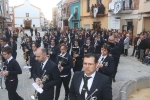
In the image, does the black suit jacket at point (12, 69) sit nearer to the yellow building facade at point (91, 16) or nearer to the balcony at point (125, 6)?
the balcony at point (125, 6)

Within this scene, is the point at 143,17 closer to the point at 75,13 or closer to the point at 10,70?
the point at 10,70

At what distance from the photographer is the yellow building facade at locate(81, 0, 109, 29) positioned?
75.4 ft

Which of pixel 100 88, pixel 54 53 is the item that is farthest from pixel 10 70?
pixel 100 88

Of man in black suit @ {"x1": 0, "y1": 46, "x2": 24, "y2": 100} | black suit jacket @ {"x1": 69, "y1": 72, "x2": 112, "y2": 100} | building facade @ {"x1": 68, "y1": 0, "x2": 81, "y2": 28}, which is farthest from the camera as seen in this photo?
building facade @ {"x1": 68, "y1": 0, "x2": 81, "y2": 28}

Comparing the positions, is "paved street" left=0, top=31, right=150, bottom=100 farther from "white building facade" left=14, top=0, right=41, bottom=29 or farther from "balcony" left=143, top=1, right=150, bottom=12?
"white building facade" left=14, top=0, right=41, bottom=29

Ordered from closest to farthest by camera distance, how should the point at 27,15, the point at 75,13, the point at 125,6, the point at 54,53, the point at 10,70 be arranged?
the point at 10,70
the point at 54,53
the point at 125,6
the point at 75,13
the point at 27,15

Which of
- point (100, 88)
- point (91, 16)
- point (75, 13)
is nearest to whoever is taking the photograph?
point (100, 88)

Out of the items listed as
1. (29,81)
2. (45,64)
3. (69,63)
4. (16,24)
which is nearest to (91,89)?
(45,64)

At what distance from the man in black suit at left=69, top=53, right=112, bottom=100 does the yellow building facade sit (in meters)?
20.9

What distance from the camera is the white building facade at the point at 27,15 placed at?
2293 inches

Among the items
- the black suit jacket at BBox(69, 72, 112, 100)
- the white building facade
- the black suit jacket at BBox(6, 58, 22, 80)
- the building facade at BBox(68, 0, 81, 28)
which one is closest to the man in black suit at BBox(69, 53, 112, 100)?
the black suit jacket at BBox(69, 72, 112, 100)

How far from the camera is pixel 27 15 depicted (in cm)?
5950

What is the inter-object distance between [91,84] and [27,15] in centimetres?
6087

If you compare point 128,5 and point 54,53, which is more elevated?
point 128,5
